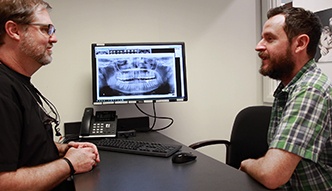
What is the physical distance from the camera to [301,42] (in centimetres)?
139

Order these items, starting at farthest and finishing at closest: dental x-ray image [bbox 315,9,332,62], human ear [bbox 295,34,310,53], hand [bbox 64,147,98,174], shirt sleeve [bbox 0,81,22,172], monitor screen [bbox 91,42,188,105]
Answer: monitor screen [bbox 91,42,188,105] → dental x-ray image [bbox 315,9,332,62] → human ear [bbox 295,34,310,53] → hand [bbox 64,147,98,174] → shirt sleeve [bbox 0,81,22,172]

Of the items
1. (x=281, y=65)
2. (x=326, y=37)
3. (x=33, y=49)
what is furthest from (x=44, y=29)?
(x=326, y=37)

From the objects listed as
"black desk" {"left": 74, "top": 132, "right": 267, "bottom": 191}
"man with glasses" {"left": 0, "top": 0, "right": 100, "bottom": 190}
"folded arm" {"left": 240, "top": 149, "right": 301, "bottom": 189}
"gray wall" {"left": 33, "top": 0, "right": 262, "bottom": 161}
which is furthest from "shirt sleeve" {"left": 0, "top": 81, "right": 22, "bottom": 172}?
"gray wall" {"left": 33, "top": 0, "right": 262, "bottom": 161}

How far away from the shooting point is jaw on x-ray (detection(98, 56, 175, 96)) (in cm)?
208

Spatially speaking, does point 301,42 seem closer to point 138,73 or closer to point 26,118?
point 138,73

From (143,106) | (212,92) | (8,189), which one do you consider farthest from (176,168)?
(212,92)

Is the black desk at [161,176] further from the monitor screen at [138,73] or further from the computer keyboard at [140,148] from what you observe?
the monitor screen at [138,73]

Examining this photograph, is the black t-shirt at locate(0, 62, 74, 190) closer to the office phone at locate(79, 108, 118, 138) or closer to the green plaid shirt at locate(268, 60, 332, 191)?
the office phone at locate(79, 108, 118, 138)

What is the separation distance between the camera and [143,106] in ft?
7.75

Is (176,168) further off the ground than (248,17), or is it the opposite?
(248,17)

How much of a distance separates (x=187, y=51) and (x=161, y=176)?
145cm

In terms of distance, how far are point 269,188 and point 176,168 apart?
14.7 inches

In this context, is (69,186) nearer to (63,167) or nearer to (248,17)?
(63,167)

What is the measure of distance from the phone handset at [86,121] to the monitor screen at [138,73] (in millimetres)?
78
